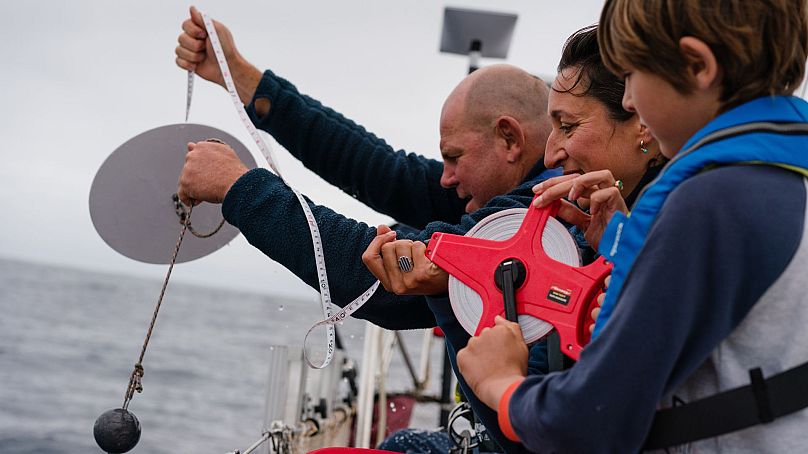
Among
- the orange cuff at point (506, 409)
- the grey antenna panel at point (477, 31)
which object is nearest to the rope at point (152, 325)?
the orange cuff at point (506, 409)

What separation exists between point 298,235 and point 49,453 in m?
10.4

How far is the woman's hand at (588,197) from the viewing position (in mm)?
1644

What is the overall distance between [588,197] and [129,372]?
21388mm

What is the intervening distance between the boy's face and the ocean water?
1.56 meters

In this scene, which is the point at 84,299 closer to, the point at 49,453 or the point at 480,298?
the point at 49,453

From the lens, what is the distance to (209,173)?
2.28 metres

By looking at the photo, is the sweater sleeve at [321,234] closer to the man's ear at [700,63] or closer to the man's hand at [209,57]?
the man's hand at [209,57]

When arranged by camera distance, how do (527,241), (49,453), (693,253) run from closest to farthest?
(693,253)
(527,241)
(49,453)

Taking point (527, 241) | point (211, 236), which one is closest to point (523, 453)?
point (527, 241)

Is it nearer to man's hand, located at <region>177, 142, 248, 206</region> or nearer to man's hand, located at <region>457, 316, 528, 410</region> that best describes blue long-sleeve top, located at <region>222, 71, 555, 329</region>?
man's hand, located at <region>177, 142, 248, 206</region>

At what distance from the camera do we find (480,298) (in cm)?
171

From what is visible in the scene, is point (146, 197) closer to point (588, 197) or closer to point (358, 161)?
point (358, 161)

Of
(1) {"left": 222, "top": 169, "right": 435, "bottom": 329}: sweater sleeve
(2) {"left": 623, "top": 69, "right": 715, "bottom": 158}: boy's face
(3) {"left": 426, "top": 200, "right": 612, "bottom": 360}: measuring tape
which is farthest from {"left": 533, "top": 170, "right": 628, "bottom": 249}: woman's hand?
(1) {"left": 222, "top": 169, "right": 435, "bottom": 329}: sweater sleeve

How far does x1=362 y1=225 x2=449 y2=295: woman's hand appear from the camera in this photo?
71.1 inches
